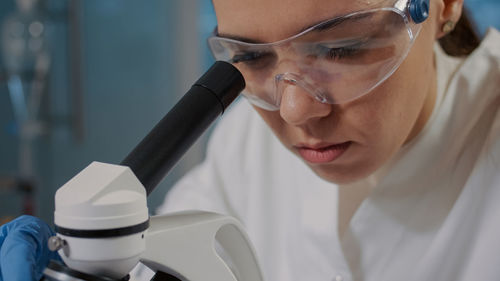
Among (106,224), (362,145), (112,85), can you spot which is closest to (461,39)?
(362,145)

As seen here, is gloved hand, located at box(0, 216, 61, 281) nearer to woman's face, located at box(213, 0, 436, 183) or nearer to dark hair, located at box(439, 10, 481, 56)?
woman's face, located at box(213, 0, 436, 183)

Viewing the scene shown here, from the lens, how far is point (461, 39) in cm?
103

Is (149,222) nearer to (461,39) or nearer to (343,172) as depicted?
(343,172)

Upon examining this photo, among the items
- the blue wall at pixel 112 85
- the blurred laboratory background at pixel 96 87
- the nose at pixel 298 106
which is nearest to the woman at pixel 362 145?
the nose at pixel 298 106

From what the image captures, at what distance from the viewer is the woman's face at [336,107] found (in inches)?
26.5

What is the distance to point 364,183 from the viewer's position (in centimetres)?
105

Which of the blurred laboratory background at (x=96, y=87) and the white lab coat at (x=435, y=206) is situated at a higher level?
the white lab coat at (x=435, y=206)

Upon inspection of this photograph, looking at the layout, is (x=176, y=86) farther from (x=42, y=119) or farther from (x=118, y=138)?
(x=42, y=119)

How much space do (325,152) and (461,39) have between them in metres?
0.45

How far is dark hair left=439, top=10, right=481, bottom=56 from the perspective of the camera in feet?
3.34

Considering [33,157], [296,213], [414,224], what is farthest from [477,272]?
[33,157]

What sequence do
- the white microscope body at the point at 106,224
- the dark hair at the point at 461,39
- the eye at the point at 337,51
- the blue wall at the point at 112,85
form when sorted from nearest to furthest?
the white microscope body at the point at 106,224 < the eye at the point at 337,51 < the dark hair at the point at 461,39 < the blue wall at the point at 112,85

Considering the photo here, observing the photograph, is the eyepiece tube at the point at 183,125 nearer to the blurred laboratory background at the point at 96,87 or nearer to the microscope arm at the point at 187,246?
the microscope arm at the point at 187,246

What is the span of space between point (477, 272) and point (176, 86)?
114 inches
